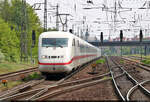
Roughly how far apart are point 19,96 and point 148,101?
5188 mm

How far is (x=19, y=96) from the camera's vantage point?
9.70 meters

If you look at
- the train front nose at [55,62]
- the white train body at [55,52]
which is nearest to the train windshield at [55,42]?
the white train body at [55,52]

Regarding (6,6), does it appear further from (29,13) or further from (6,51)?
(6,51)

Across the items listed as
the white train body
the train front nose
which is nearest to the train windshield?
the white train body

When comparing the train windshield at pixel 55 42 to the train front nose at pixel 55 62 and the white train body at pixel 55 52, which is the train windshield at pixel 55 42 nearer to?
the white train body at pixel 55 52

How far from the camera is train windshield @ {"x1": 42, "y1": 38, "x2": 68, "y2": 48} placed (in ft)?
52.7

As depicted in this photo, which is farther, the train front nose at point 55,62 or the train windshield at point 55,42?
the train windshield at point 55,42

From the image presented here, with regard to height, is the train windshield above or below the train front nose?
above

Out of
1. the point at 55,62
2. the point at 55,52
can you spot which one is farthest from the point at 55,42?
the point at 55,62

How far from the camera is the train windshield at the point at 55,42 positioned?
16075mm

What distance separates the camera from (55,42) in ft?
53.1

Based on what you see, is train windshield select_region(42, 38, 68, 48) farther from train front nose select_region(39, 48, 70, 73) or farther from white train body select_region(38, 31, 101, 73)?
train front nose select_region(39, 48, 70, 73)

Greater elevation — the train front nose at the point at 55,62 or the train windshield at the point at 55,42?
the train windshield at the point at 55,42

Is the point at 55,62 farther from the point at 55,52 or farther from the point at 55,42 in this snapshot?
the point at 55,42
